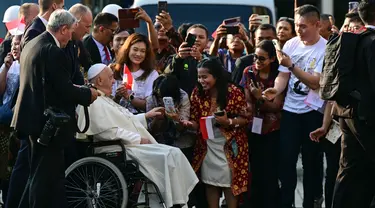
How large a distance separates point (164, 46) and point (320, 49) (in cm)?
192

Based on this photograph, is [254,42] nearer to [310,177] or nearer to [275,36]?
[275,36]

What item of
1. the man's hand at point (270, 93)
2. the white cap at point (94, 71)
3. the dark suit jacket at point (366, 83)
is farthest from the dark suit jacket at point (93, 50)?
the dark suit jacket at point (366, 83)

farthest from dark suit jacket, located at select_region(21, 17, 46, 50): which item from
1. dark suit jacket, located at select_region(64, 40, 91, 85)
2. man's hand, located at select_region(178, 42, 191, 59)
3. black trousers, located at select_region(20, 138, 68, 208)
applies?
man's hand, located at select_region(178, 42, 191, 59)

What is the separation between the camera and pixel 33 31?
891 centimetres

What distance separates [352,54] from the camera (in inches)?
316

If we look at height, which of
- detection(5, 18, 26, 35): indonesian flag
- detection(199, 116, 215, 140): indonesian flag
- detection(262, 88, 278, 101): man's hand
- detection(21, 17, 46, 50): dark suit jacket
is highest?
detection(21, 17, 46, 50): dark suit jacket

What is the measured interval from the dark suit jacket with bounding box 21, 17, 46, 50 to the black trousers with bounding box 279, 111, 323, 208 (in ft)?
8.92

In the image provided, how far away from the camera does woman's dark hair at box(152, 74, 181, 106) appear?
379 inches

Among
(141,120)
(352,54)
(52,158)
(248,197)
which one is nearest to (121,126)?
(141,120)

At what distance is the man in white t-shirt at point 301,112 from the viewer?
9.96 metres

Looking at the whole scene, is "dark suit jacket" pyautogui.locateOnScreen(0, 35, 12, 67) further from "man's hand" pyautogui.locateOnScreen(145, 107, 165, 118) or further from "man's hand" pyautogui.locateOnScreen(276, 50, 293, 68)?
"man's hand" pyautogui.locateOnScreen(276, 50, 293, 68)

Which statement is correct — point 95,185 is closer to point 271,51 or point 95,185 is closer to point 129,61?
point 129,61

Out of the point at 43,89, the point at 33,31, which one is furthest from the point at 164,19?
the point at 43,89

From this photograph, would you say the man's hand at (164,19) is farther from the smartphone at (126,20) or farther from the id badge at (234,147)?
the id badge at (234,147)
